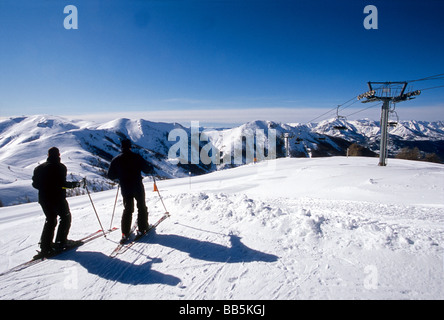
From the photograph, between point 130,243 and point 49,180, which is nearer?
point 49,180

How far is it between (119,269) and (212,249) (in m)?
1.76

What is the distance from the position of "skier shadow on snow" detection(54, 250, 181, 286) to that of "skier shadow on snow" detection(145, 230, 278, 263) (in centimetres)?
67

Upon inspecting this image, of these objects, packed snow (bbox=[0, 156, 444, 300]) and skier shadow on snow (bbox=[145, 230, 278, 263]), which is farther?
skier shadow on snow (bbox=[145, 230, 278, 263])

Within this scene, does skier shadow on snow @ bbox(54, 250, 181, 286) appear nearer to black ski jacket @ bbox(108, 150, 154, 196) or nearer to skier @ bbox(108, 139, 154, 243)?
skier @ bbox(108, 139, 154, 243)

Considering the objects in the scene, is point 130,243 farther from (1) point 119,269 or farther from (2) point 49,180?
(2) point 49,180

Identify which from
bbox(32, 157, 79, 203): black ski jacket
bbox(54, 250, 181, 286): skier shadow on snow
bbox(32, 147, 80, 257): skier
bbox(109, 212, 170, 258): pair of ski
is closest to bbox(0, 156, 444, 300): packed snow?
bbox(54, 250, 181, 286): skier shadow on snow

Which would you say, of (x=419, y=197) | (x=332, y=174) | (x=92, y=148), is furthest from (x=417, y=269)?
(x=92, y=148)

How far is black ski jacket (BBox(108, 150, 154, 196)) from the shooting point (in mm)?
4922

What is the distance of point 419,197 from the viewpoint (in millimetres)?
9000

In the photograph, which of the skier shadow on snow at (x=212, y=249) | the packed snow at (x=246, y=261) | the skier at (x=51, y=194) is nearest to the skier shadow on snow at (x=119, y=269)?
the packed snow at (x=246, y=261)

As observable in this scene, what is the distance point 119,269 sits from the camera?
152 inches

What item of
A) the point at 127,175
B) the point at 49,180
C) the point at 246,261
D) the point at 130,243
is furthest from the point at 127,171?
the point at 246,261
